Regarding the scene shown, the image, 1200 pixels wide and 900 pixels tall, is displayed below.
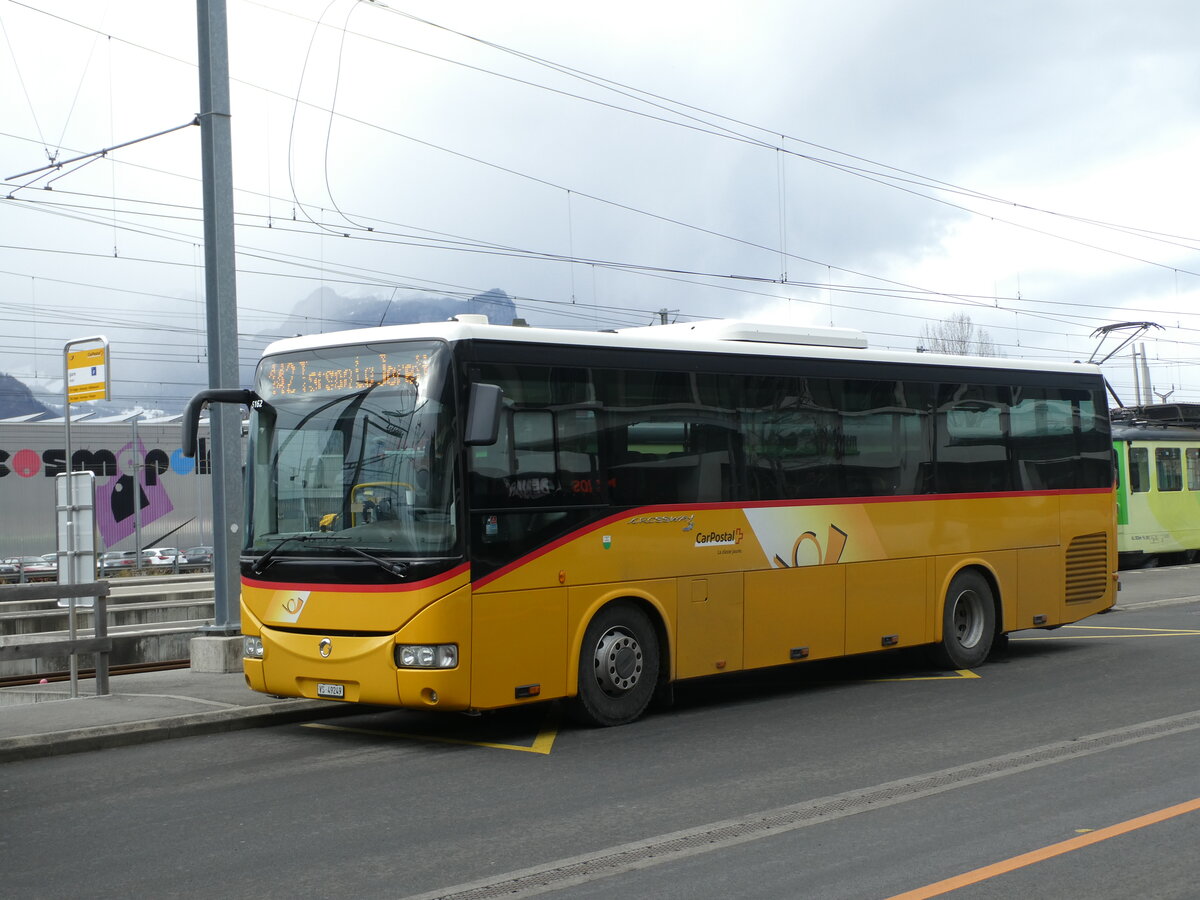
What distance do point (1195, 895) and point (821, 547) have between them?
665cm

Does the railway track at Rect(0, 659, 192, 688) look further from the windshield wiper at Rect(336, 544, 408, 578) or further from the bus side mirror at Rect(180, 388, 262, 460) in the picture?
the windshield wiper at Rect(336, 544, 408, 578)

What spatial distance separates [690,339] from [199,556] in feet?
109

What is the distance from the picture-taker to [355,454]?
978 cm

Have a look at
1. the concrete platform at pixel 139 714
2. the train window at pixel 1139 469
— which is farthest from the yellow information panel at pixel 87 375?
the train window at pixel 1139 469

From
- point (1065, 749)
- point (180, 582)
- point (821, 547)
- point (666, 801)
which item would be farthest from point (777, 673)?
point (180, 582)

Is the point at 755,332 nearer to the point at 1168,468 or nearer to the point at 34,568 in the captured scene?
the point at 1168,468

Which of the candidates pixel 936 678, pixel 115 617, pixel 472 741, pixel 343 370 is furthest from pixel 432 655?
pixel 115 617

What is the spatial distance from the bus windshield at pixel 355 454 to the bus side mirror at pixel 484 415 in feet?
0.91

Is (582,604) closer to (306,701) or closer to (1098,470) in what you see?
(306,701)

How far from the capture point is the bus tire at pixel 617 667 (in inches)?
406

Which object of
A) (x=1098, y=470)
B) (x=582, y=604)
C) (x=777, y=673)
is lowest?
(x=777, y=673)

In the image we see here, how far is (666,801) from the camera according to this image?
7.64 m

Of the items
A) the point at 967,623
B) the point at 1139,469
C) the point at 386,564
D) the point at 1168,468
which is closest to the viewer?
the point at 386,564

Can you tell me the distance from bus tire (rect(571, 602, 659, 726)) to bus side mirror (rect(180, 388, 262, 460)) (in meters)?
3.18
